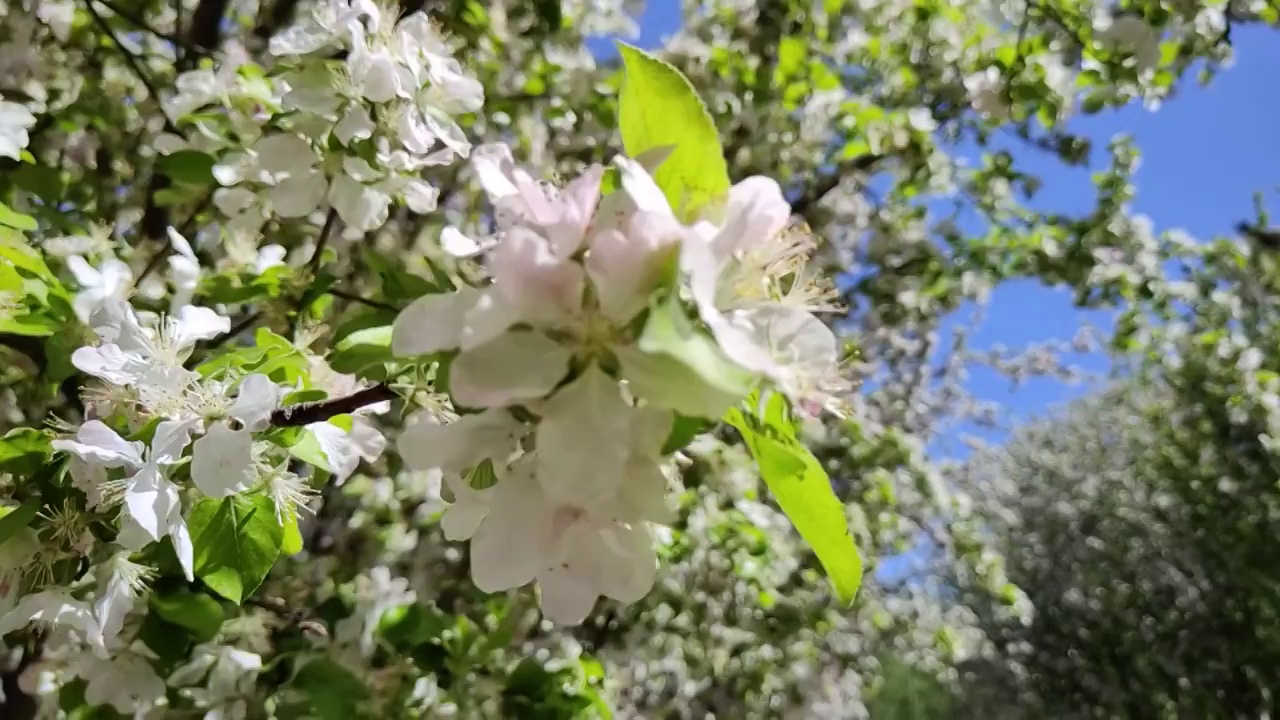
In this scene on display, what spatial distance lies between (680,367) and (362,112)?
0.48m

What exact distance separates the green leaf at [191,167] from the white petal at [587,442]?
2.15ft

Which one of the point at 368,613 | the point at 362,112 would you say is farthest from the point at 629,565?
the point at 368,613

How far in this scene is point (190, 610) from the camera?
0.67m

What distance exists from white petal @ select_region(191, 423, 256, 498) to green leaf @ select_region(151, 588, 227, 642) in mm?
234

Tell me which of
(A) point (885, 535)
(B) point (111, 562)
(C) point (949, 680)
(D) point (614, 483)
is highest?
(D) point (614, 483)

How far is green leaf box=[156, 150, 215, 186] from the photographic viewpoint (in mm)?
875

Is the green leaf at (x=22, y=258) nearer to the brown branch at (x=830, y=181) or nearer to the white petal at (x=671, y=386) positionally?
the white petal at (x=671, y=386)

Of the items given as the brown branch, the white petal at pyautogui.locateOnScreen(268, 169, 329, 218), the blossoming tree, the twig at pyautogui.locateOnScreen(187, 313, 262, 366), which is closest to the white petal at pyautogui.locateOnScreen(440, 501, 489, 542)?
the blossoming tree

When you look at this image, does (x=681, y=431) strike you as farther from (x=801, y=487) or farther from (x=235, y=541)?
(x=235, y=541)

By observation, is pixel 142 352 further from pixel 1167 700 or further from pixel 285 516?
pixel 1167 700

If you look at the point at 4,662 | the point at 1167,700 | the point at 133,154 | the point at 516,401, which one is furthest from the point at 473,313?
the point at 1167,700

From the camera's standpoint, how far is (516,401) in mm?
348

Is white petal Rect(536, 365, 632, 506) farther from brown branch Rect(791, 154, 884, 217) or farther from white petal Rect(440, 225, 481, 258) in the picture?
brown branch Rect(791, 154, 884, 217)

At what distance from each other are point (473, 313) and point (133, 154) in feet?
4.36
